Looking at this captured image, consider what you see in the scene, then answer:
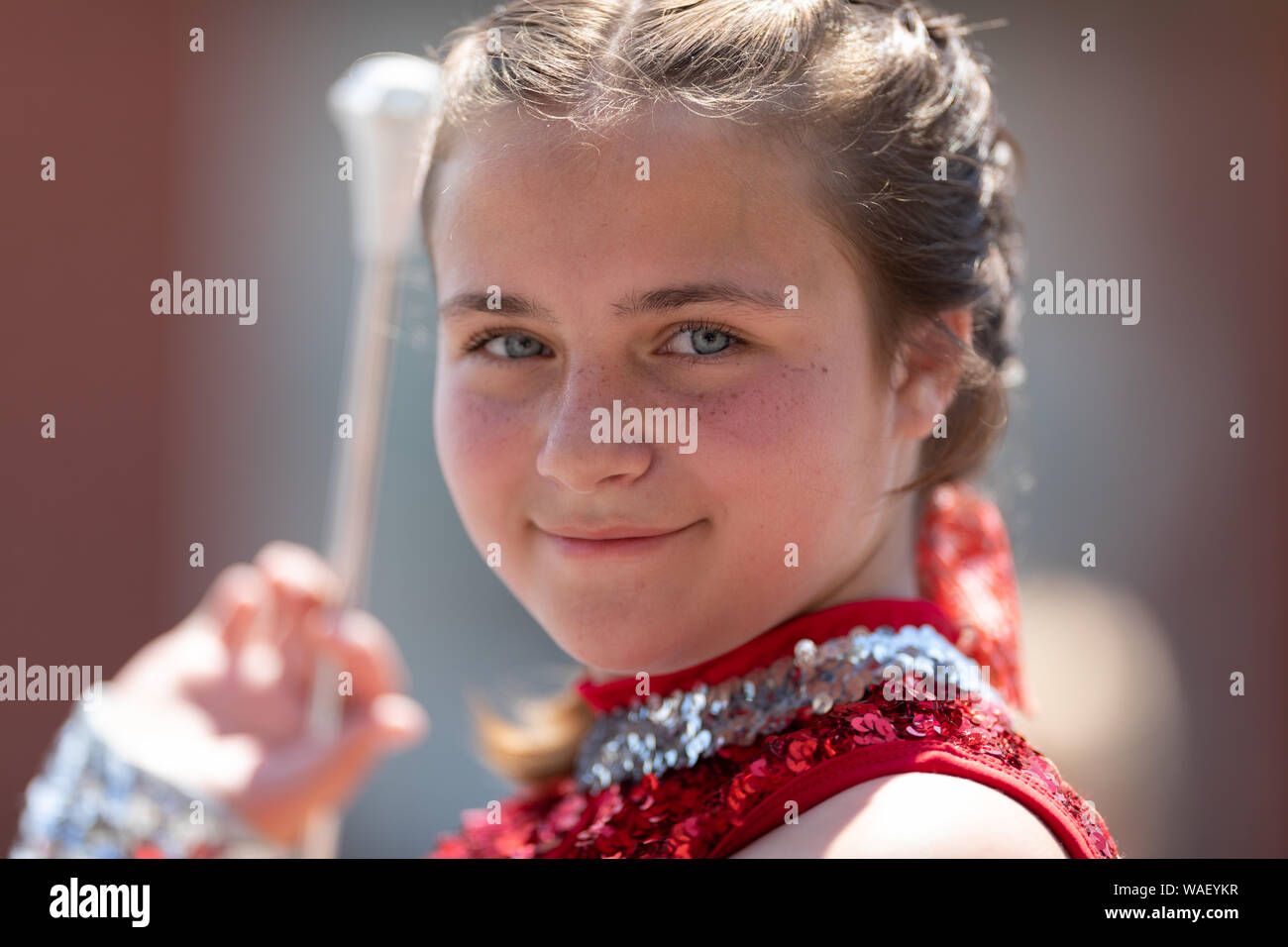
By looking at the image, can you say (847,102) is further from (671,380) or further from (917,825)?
(917,825)

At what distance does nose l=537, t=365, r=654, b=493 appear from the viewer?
0.87 meters

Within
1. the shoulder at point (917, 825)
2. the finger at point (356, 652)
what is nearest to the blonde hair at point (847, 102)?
the shoulder at point (917, 825)

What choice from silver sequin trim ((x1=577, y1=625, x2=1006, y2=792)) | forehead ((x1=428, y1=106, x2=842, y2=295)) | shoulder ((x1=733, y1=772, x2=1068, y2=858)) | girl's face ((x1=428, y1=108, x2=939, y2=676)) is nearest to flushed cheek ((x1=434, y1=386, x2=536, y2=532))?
girl's face ((x1=428, y1=108, x2=939, y2=676))

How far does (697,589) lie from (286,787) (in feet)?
2.19

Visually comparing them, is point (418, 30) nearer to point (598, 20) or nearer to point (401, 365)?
point (401, 365)

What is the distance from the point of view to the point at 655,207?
34.4 inches

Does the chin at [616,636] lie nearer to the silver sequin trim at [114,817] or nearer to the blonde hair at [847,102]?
the blonde hair at [847,102]

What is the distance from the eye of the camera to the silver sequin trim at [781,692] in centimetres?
90

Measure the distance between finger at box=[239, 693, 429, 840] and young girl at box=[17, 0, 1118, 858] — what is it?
367 mm

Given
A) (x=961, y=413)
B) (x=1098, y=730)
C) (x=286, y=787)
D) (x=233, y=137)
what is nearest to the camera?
(x=961, y=413)

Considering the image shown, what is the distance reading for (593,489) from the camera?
0.89 m

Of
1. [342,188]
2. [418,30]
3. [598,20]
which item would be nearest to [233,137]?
[342,188]
